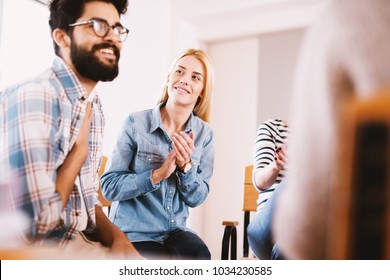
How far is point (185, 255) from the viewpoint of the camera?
3.57ft

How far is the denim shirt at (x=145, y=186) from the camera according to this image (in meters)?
1.08

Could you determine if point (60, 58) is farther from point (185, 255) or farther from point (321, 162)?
point (321, 162)

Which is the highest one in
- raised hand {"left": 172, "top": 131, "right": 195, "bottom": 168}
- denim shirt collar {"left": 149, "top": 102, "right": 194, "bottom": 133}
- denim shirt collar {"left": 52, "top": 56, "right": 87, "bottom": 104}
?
denim shirt collar {"left": 52, "top": 56, "right": 87, "bottom": 104}

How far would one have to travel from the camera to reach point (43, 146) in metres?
0.97

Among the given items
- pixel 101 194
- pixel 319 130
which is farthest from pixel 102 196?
pixel 319 130

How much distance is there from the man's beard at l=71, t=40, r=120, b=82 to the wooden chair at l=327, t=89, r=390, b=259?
0.67 metres

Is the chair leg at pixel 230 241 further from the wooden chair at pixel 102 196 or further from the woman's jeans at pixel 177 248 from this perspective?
the wooden chair at pixel 102 196

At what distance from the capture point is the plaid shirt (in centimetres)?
97

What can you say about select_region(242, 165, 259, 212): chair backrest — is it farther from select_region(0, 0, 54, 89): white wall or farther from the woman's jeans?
select_region(0, 0, 54, 89): white wall

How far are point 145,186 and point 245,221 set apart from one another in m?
0.24

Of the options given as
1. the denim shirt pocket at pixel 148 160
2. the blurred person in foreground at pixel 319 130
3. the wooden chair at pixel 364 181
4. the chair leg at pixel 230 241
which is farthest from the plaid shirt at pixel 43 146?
the wooden chair at pixel 364 181

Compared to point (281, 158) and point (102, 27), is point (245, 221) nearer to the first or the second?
point (281, 158)

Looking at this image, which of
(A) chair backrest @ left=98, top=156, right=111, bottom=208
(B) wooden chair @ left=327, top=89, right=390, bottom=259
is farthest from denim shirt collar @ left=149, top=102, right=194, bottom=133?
(B) wooden chair @ left=327, top=89, right=390, bottom=259

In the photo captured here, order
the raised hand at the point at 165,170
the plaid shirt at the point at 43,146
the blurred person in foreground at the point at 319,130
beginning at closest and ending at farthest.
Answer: the blurred person in foreground at the point at 319,130, the plaid shirt at the point at 43,146, the raised hand at the point at 165,170
